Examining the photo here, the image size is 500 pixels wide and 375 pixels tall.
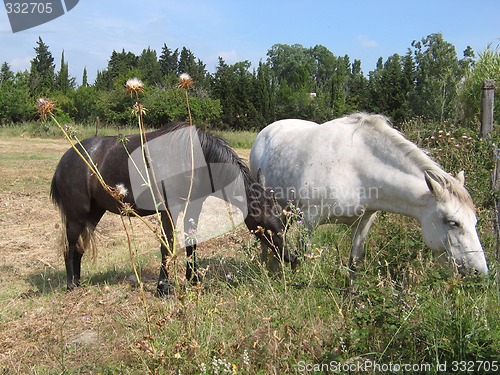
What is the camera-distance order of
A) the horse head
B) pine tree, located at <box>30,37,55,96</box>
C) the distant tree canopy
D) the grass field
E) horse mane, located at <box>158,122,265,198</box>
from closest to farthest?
the grass field, the horse head, horse mane, located at <box>158,122,265,198</box>, the distant tree canopy, pine tree, located at <box>30,37,55,96</box>

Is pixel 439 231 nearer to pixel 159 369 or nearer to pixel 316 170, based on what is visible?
pixel 316 170

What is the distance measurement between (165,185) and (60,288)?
1.58 metres

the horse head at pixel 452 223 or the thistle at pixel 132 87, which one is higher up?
the thistle at pixel 132 87

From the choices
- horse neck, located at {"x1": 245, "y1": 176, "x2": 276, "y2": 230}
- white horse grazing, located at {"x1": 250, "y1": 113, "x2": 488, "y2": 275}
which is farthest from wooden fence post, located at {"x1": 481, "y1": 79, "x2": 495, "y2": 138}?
horse neck, located at {"x1": 245, "y1": 176, "x2": 276, "y2": 230}

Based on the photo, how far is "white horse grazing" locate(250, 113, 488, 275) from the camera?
3383mm

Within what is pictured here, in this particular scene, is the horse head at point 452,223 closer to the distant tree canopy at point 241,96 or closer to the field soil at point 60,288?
the field soil at point 60,288

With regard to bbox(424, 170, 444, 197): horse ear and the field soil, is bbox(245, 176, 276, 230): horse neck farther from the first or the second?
bbox(424, 170, 444, 197): horse ear

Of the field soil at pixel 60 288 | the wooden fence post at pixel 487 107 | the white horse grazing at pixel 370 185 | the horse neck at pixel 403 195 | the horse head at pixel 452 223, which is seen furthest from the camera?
the wooden fence post at pixel 487 107

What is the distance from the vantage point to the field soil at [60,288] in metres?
2.91

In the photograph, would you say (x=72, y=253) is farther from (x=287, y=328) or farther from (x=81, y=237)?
(x=287, y=328)

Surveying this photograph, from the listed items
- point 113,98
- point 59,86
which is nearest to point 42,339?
point 113,98

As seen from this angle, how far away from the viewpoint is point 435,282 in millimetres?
2693

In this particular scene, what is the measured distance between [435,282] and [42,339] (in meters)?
2.65

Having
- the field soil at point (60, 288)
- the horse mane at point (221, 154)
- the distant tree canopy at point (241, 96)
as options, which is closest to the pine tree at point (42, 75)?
the distant tree canopy at point (241, 96)
